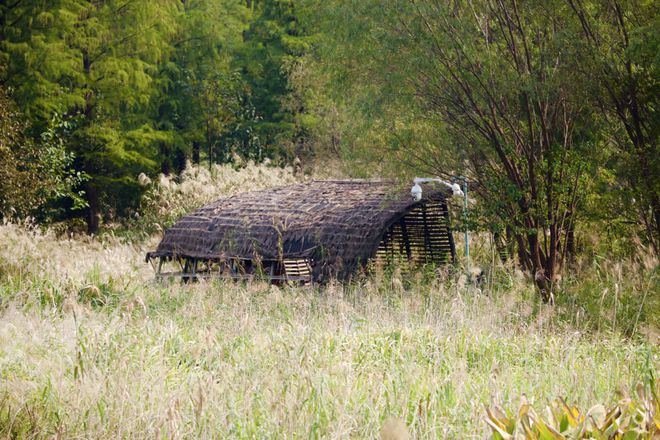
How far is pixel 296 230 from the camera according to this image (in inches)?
565

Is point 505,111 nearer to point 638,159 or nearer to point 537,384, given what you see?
point 638,159

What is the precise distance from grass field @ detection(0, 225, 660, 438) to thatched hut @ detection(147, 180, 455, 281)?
427 cm

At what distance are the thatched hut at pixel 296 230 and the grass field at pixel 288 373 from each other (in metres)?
4.27

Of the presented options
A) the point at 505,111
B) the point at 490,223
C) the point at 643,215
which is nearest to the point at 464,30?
the point at 505,111

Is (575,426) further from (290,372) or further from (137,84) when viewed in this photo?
(137,84)

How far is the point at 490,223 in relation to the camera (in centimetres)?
1271

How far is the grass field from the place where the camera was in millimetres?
4633

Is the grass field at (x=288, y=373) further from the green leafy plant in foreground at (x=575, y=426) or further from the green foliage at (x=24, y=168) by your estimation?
the green foliage at (x=24, y=168)

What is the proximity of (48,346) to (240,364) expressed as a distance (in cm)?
192

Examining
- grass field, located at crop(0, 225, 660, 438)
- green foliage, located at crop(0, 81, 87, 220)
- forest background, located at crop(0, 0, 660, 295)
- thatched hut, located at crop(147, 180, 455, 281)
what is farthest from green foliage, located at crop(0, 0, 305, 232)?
grass field, located at crop(0, 225, 660, 438)

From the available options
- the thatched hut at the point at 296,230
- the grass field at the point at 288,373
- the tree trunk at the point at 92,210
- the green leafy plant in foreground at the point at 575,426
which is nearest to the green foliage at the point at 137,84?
the tree trunk at the point at 92,210

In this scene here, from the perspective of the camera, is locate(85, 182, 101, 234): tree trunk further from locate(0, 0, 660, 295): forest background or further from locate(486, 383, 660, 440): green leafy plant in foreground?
locate(486, 383, 660, 440): green leafy plant in foreground

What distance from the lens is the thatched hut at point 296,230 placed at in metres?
13.9

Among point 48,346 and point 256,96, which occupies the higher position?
point 256,96
